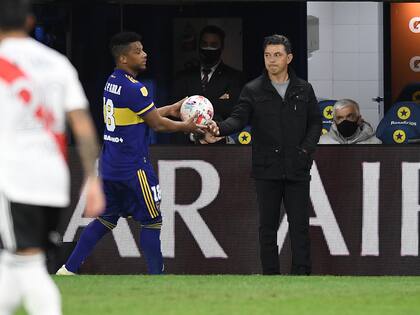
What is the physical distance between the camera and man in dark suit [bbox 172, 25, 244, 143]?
542 inches

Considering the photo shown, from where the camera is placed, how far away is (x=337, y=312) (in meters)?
8.92

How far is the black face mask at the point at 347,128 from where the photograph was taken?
13.6 meters

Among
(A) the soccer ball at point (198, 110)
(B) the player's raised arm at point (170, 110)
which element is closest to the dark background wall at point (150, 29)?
(B) the player's raised arm at point (170, 110)

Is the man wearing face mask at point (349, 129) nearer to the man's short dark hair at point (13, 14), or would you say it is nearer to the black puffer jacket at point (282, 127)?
the black puffer jacket at point (282, 127)

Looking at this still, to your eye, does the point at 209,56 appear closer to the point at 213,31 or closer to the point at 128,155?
the point at 213,31

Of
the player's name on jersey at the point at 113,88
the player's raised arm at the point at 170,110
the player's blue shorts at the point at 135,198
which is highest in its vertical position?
the player's name on jersey at the point at 113,88

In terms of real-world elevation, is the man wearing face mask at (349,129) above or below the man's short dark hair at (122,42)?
below

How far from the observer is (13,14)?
6582 mm

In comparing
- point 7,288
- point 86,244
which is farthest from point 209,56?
point 7,288

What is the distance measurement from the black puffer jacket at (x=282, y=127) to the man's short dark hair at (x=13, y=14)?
17.6ft

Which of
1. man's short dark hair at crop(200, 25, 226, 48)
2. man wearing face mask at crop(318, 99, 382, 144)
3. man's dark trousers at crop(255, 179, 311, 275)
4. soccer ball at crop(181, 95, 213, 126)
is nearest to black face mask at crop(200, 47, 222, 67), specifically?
man's short dark hair at crop(200, 25, 226, 48)

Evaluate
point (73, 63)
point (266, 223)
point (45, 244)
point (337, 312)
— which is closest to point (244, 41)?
point (73, 63)

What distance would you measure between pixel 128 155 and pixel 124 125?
245mm

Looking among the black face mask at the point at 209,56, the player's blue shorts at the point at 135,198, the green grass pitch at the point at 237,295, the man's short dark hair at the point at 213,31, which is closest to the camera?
the green grass pitch at the point at 237,295
